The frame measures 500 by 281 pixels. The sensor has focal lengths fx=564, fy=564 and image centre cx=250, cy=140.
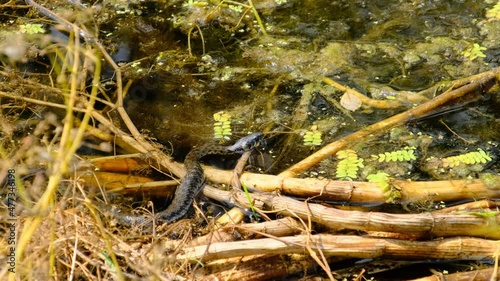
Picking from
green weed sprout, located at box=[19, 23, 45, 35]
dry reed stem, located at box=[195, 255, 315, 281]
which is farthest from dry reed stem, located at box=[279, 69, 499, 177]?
green weed sprout, located at box=[19, 23, 45, 35]

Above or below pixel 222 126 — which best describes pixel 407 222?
above

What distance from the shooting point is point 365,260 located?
3.84 metres

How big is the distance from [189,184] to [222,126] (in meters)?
0.90

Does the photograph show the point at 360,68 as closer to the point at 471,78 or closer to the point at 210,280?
the point at 471,78

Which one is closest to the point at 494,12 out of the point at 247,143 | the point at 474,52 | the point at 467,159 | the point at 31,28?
the point at 474,52

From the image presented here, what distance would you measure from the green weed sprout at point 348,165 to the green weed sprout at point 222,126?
1056mm

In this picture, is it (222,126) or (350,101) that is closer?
(222,126)

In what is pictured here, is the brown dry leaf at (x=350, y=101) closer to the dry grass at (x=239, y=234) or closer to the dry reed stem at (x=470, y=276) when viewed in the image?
the dry grass at (x=239, y=234)

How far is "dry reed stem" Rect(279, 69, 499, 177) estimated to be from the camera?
4598 millimetres

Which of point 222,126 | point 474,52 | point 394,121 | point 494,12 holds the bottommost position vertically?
point 222,126

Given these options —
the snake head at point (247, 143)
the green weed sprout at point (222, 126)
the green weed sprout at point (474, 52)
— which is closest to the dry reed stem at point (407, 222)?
the snake head at point (247, 143)

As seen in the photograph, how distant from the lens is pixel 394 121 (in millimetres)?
4961

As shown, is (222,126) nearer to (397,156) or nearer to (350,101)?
(350,101)

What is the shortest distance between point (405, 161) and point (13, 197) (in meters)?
3.01
